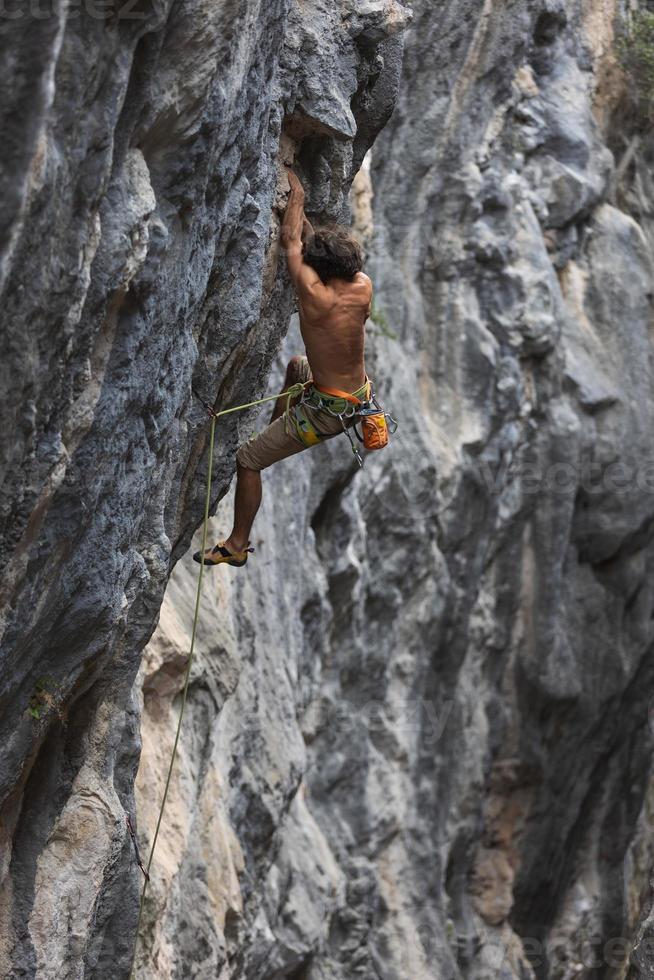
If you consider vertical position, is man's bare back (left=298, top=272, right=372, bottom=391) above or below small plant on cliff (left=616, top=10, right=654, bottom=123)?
below

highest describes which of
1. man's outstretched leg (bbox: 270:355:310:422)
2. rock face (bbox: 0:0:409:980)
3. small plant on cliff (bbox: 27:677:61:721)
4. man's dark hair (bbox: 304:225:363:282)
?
man's outstretched leg (bbox: 270:355:310:422)

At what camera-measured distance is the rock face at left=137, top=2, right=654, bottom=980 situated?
11008mm

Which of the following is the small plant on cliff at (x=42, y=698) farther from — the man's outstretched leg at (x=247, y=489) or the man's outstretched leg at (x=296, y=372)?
the man's outstretched leg at (x=296, y=372)

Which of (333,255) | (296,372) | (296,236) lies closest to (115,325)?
(333,255)

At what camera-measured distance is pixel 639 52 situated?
19.0 m

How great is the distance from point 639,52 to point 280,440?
1320 centimetres

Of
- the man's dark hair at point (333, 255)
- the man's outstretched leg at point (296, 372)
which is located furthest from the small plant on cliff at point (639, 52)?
the man's dark hair at point (333, 255)

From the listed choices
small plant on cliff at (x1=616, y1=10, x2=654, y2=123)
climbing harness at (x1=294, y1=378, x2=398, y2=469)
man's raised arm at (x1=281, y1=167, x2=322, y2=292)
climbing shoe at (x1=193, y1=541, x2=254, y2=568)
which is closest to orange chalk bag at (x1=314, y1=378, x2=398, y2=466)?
climbing harness at (x1=294, y1=378, x2=398, y2=469)

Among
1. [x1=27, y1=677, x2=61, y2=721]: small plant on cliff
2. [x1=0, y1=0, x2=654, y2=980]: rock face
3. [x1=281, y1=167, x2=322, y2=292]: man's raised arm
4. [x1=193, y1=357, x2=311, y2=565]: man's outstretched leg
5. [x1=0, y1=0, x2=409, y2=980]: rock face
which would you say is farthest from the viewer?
[x1=193, y1=357, x2=311, y2=565]: man's outstretched leg

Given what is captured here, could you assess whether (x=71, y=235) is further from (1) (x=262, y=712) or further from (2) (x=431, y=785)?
(2) (x=431, y=785)

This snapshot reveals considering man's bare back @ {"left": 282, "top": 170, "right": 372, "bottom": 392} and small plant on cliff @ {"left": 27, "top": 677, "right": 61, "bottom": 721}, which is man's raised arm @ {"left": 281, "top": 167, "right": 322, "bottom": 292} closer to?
man's bare back @ {"left": 282, "top": 170, "right": 372, "bottom": 392}

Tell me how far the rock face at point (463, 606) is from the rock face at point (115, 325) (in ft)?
6.09

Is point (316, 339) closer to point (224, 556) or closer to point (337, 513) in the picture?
point (224, 556)

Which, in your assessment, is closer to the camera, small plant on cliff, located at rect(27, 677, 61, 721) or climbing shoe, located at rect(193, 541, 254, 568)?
small plant on cliff, located at rect(27, 677, 61, 721)
